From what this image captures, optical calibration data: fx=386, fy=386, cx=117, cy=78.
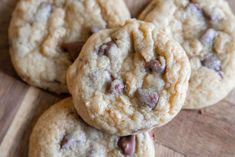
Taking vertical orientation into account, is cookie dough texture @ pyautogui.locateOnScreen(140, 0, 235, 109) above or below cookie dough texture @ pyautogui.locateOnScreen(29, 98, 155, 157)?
above

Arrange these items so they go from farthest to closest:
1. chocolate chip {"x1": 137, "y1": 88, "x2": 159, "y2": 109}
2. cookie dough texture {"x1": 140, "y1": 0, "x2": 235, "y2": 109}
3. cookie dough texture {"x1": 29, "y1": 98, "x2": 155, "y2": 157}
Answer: cookie dough texture {"x1": 140, "y1": 0, "x2": 235, "y2": 109}, cookie dough texture {"x1": 29, "y1": 98, "x2": 155, "y2": 157}, chocolate chip {"x1": 137, "y1": 88, "x2": 159, "y2": 109}

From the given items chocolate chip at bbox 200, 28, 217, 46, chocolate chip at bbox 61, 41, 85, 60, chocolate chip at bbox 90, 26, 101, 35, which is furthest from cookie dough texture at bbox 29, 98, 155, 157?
chocolate chip at bbox 200, 28, 217, 46

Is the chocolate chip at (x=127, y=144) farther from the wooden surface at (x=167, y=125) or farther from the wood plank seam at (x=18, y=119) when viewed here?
the wood plank seam at (x=18, y=119)

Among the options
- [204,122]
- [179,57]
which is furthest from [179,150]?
[179,57]

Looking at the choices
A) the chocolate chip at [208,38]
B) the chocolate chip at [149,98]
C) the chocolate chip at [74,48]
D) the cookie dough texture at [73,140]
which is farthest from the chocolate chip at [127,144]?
the chocolate chip at [208,38]

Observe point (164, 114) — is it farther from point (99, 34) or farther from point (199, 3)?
point (199, 3)

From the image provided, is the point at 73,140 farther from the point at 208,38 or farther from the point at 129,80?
the point at 208,38

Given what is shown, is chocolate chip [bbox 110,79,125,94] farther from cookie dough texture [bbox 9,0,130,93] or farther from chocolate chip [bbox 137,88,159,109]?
cookie dough texture [bbox 9,0,130,93]
